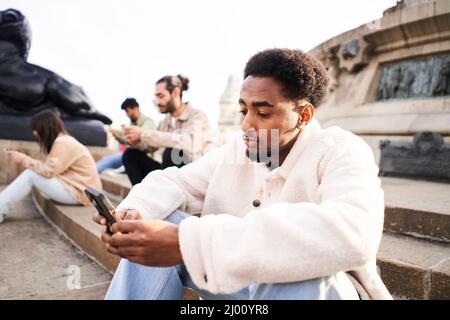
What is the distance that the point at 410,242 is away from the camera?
92.5 inches

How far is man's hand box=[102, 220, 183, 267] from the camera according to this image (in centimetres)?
120

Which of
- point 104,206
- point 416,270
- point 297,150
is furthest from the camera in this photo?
point 416,270

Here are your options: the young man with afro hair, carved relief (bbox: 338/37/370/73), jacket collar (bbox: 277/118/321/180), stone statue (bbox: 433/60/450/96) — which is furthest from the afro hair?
carved relief (bbox: 338/37/370/73)

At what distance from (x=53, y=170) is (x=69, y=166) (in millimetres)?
220

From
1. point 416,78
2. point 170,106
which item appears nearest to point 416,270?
point 170,106

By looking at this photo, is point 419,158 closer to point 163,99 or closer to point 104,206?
point 163,99

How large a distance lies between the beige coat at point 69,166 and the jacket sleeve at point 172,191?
291 centimetres

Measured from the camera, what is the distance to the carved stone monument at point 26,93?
6.77 metres

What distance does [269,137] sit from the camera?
1.63 m

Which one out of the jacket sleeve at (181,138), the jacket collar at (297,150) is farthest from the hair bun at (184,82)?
the jacket collar at (297,150)

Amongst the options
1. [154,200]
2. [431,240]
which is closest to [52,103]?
[154,200]

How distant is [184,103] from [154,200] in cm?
296

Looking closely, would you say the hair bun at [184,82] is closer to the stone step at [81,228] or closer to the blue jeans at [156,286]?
the stone step at [81,228]
